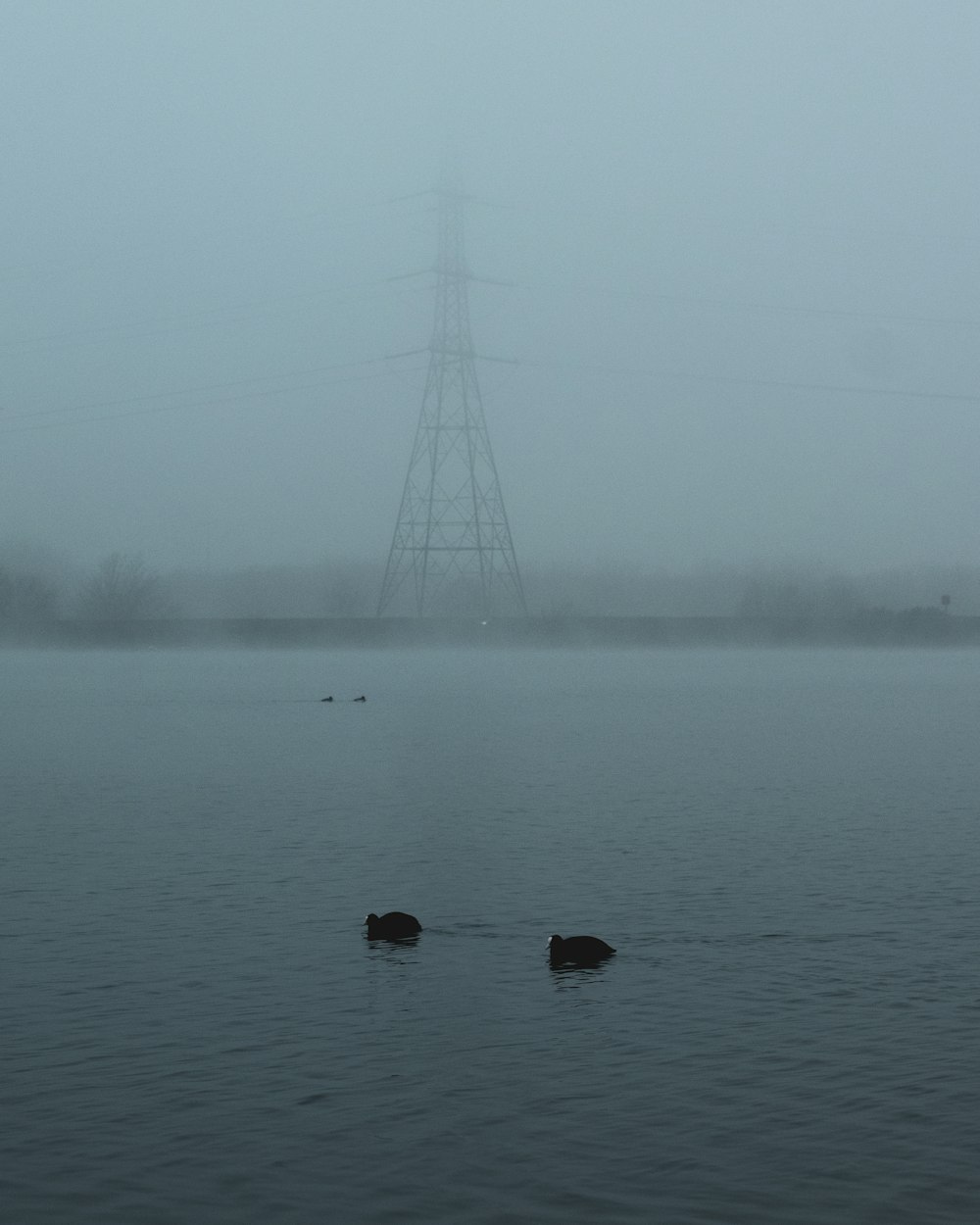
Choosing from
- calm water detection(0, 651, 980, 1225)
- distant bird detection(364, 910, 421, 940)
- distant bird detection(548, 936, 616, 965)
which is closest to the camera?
calm water detection(0, 651, 980, 1225)

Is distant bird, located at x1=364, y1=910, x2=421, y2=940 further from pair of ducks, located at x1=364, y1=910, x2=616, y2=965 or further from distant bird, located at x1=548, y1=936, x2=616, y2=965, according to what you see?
distant bird, located at x1=548, y1=936, x2=616, y2=965

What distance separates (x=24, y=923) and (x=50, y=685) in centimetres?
12307

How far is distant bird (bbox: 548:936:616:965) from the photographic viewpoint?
89.4 ft

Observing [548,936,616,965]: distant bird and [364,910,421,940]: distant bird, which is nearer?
[548,936,616,965]: distant bird

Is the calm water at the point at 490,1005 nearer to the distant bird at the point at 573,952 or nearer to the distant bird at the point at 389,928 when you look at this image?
the distant bird at the point at 573,952

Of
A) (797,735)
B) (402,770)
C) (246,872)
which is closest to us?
(246,872)

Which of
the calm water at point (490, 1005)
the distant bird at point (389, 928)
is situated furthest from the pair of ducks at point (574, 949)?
the calm water at point (490, 1005)

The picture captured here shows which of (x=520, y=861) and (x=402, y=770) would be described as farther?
(x=402, y=770)

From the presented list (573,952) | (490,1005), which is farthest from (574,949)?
(490,1005)

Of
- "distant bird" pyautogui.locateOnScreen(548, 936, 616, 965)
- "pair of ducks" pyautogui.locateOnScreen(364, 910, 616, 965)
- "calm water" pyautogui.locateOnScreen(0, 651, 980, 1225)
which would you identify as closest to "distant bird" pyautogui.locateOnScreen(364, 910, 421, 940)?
"pair of ducks" pyautogui.locateOnScreen(364, 910, 616, 965)

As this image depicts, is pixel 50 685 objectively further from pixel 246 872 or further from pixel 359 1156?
pixel 359 1156

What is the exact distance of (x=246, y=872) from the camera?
122 feet

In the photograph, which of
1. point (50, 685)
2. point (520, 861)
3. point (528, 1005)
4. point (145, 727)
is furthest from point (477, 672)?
point (528, 1005)

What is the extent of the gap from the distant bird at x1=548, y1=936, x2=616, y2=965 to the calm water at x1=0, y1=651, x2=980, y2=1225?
41cm
